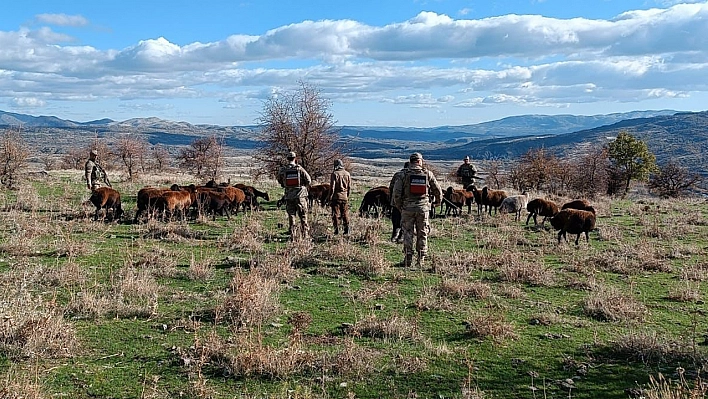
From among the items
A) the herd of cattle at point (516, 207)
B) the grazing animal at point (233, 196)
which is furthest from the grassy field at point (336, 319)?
the grazing animal at point (233, 196)

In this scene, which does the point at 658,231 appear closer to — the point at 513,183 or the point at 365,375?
the point at 365,375

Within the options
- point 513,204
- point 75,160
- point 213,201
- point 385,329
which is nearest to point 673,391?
point 385,329

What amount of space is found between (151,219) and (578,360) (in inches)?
419

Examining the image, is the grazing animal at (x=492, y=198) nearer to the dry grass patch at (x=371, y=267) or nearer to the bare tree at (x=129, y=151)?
the dry grass patch at (x=371, y=267)

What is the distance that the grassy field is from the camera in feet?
17.9

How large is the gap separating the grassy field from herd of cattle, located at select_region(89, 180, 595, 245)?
0.96 metres

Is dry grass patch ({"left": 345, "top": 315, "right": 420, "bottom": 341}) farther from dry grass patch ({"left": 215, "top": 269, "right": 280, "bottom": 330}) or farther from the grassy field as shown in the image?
dry grass patch ({"left": 215, "top": 269, "right": 280, "bottom": 330})

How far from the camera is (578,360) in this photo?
244 inches

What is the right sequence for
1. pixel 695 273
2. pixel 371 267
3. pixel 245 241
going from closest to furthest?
pixel 371 267
pixel 695 273
pixel 245 241

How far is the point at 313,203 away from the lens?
62.4 ft

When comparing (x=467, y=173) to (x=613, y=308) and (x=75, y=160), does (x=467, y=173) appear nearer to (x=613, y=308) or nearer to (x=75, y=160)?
(x=613, y=308)

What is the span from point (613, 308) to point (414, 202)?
393 cm

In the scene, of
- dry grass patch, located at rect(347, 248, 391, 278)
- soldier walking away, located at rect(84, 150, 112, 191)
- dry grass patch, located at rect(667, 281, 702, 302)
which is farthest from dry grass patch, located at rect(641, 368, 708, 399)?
soldier walking away, located at rect(84, 150, 112, 191)

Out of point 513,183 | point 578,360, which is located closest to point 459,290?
point 578,360
